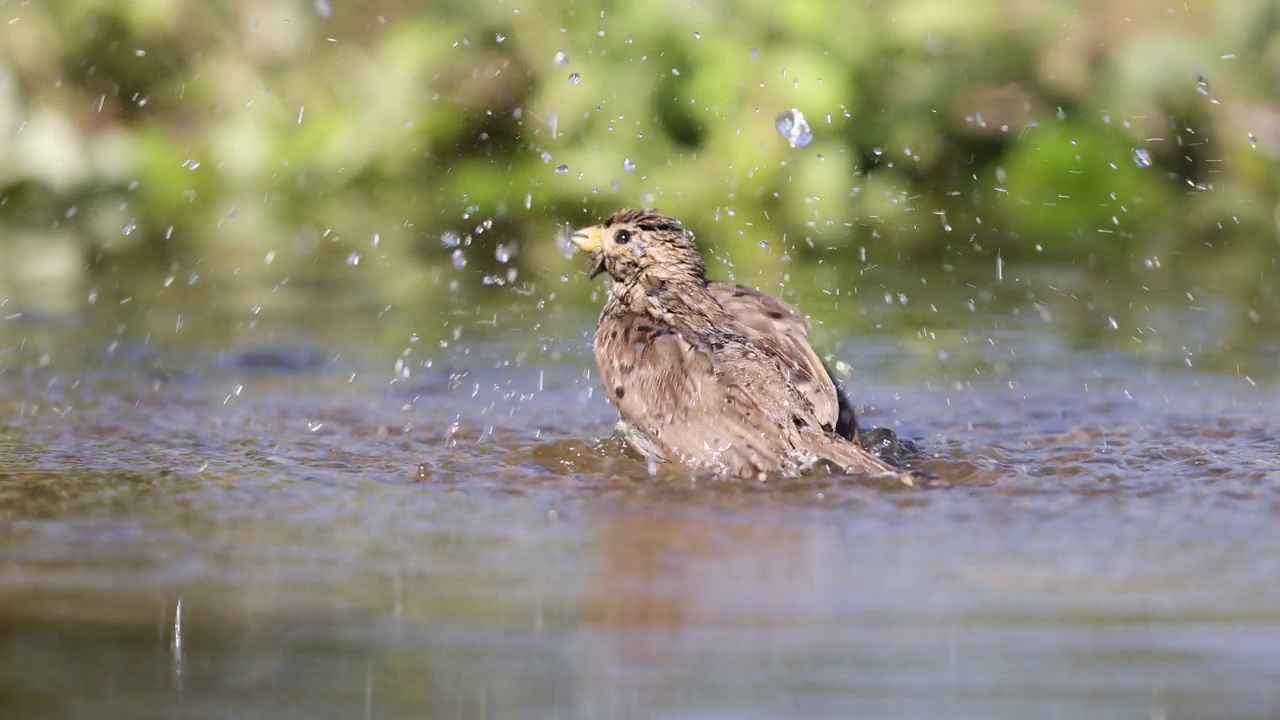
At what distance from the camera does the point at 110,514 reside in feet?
18.6

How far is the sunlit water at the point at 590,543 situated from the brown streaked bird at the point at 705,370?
218 mm

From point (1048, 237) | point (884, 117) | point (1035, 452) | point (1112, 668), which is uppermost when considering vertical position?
point (884, 117)

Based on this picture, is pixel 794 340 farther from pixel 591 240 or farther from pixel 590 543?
pixel 590 543

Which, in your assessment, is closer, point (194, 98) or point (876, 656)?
point (876, 656)

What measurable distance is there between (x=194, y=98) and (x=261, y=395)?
574 centimetres

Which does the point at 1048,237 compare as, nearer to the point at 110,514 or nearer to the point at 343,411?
the point at 343,411

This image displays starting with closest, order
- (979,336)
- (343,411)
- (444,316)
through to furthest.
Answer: (343,411) → (979,336) → (444,316)

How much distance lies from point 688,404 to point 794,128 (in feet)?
17.1

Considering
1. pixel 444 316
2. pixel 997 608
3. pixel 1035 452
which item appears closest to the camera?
pixel 997 608

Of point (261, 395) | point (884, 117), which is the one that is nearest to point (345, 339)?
point (261, 395)

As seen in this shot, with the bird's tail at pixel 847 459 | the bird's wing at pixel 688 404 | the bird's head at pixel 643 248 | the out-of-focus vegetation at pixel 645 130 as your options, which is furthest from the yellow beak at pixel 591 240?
the out-of-focus vegetation at pixel 645 130

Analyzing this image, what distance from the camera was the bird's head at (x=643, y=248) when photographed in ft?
24.2

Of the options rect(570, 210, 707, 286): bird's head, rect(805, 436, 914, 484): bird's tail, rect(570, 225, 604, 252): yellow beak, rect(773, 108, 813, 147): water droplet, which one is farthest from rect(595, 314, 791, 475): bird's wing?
rect(773, 108, 813, 147): water droplet

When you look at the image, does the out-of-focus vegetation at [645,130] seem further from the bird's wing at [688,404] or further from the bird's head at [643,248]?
the bird's wing at [688,404]
